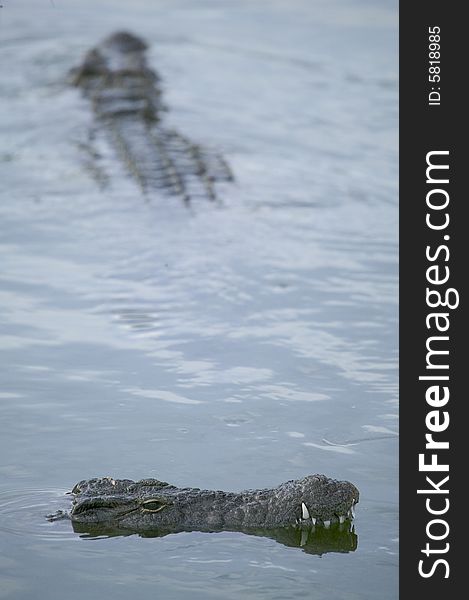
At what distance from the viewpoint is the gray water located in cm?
453

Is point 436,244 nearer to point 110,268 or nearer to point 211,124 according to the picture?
point 110,268


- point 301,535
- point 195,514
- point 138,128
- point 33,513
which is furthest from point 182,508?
point 138,128

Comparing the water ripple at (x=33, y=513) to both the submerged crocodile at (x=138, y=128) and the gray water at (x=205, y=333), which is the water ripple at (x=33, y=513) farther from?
the submerged crocodile at (x=138, y=128)

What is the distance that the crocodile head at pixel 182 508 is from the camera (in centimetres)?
457

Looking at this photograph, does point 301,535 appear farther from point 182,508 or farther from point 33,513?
point 33,513

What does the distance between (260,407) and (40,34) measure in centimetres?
1146

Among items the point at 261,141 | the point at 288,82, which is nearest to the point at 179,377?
the point at 261,141

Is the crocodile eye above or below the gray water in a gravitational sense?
below

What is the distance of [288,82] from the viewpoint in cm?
1466

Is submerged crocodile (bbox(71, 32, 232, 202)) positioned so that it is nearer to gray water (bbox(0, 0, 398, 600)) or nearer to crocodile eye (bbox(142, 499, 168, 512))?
gray water (bbox(0, 0, 398, 600))

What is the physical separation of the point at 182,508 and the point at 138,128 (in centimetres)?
748

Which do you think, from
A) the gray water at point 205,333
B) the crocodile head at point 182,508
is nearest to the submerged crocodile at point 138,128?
the gray water at point 205,333

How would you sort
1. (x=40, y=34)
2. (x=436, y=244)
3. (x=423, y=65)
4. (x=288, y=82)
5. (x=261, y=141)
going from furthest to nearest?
1. (x=40, y=34)
2. (x=288, y=82)
3. (x=261, y=141)
4. (x=423, y=65)
5. (x=436, y=244)

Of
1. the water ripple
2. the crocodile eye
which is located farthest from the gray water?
the crocodile eye
